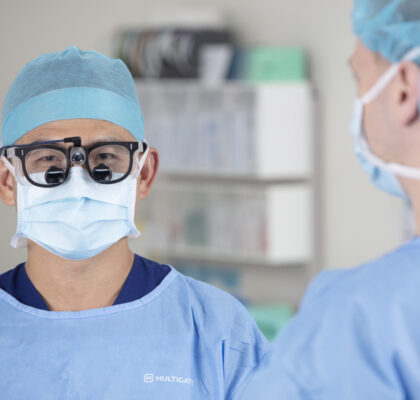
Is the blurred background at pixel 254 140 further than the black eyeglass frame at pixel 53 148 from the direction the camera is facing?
Yes

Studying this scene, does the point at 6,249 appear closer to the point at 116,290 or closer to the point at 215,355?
the point at 116,290

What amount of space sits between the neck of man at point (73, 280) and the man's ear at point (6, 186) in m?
0.08

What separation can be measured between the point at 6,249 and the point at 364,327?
2.47ft

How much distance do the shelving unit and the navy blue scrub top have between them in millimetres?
2321

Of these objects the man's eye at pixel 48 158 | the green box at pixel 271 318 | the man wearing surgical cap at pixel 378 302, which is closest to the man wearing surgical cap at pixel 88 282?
the man's eye at pixel 48 158

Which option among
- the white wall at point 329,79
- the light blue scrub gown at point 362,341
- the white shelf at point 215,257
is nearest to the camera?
the light blue scrub gown at point 362,341

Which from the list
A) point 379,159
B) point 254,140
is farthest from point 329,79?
point 379,159

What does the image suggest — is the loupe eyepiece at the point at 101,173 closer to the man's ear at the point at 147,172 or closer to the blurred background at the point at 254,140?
the man's ear at the point at 147,172

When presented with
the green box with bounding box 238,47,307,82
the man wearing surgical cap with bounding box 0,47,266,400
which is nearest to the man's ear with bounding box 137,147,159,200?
the man wearing surgical cap with bounding box 0,47,266,400

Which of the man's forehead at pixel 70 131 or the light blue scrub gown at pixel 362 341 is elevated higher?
the man's forehead at pixel 70 131

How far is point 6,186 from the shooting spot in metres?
1.33

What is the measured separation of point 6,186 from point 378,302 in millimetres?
688

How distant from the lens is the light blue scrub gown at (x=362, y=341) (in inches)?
37.1

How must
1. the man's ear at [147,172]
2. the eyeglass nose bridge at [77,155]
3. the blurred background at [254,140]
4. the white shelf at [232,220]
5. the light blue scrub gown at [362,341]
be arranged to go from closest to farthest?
1. the light blue scrub gown at [362,341]
2. the eyeglass nose bridge at [77,155]
3. the man's ear at [147,172]
4. the blurred background at [254,140]
5. the white shelf at [232,220]
